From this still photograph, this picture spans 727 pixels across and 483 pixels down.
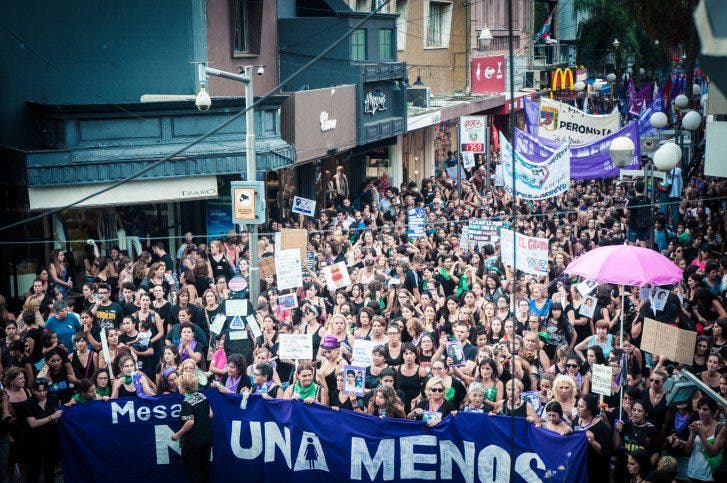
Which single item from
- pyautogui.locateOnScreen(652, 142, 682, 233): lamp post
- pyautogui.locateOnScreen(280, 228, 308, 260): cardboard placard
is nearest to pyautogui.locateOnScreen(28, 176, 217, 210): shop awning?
pyautogui.locateOnScreen(280, 228, 308, 260): cardboard placard

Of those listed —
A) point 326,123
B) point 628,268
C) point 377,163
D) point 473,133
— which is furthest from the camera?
point 377,163

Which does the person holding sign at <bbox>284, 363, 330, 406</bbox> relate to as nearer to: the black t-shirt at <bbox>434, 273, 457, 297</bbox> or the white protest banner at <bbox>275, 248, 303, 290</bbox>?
the white protest banner at <bbox>275, 248, 303, 290</bbox>

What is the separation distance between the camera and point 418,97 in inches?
1297

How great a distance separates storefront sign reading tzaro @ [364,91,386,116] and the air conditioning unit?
17.7 ft

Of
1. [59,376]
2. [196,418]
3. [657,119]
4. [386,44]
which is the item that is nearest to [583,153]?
[657,119]

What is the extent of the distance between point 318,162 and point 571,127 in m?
7.16

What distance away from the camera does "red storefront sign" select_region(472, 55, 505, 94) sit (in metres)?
37.8

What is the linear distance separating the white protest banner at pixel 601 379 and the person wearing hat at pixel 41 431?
5.38 meters

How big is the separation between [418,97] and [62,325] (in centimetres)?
2239

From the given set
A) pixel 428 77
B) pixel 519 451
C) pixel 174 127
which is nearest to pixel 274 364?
pixel 519 451

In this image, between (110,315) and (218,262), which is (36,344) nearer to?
(110,315)

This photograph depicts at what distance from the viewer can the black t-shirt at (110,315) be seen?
12.4m

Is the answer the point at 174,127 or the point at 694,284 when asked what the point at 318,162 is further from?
the point at 694,284

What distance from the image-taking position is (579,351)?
1108cm
